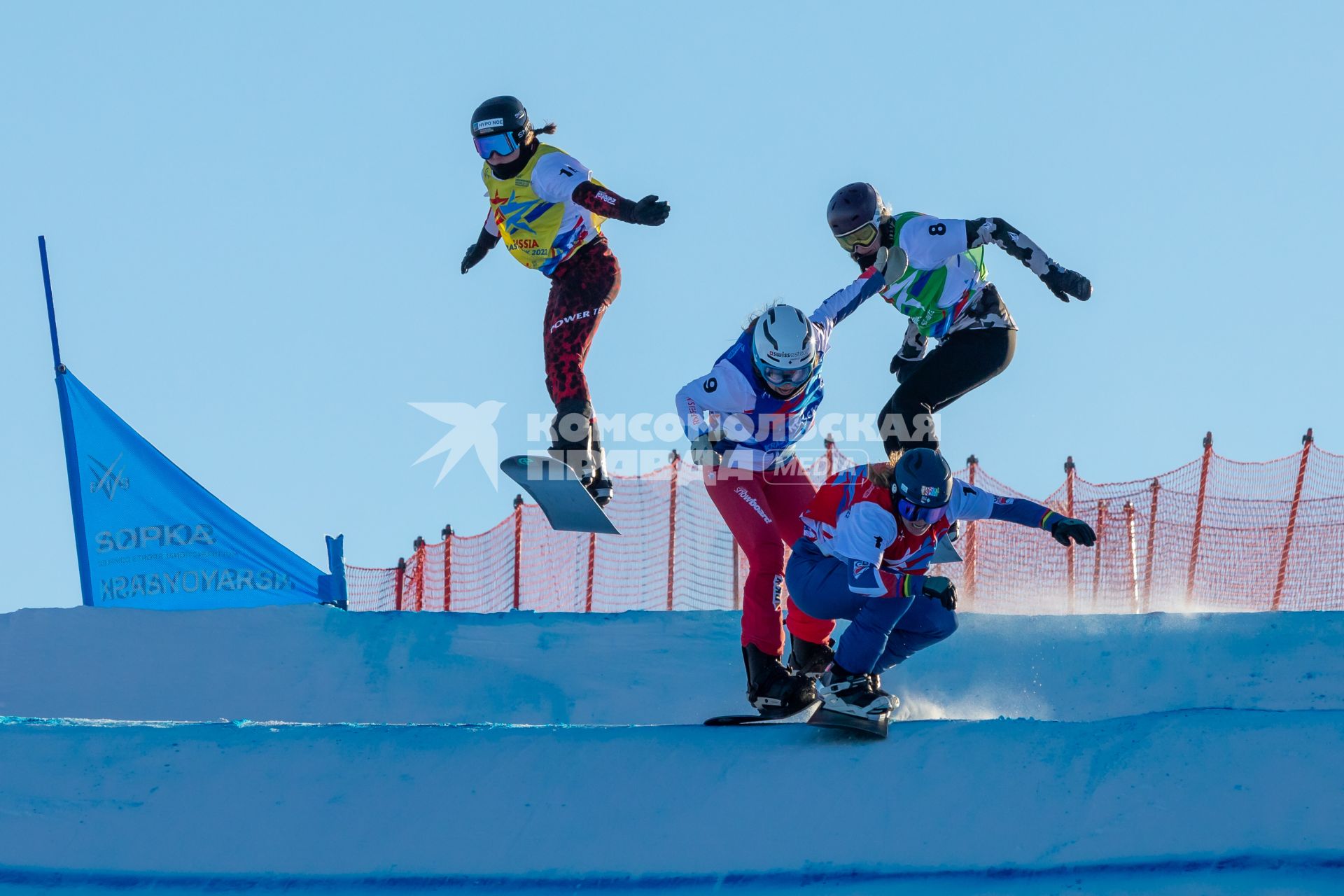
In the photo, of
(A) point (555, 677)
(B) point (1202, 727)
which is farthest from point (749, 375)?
(A) point (555, 677)

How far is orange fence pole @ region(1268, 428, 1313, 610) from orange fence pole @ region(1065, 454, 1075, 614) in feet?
3.70

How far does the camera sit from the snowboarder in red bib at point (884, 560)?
19.2 feet

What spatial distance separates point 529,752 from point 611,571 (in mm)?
4996

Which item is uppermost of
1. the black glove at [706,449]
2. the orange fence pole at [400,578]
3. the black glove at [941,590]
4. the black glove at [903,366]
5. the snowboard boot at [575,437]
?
the black glove at [903,366]

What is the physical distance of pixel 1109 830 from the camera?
216 inches

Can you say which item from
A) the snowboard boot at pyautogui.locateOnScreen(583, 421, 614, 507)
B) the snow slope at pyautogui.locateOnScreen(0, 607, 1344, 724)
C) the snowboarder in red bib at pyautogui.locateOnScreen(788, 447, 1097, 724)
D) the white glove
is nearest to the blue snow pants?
the snowboarder in red bib at pyautogui.locateOnScreen(788, 447, 1097, 724)

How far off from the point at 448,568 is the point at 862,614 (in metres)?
5.32

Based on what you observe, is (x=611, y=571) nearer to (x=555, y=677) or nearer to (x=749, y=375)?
(x=555, y=677)

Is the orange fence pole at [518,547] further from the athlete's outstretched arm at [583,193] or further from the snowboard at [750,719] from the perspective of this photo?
the snowboard at [750,719]

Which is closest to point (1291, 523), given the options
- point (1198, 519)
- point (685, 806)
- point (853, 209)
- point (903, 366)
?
point (1198, 519)

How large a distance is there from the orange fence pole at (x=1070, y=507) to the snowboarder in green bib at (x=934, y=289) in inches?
146

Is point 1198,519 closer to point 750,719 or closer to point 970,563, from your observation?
point 970,563

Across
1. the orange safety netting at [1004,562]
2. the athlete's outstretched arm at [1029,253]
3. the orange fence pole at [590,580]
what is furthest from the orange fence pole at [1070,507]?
the athlete's outstretched arm at [1029,253]

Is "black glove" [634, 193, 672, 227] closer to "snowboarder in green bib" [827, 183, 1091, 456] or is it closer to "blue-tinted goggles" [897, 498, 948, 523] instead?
"snowboarder in green bib" [827, 183, 1091, 456]
